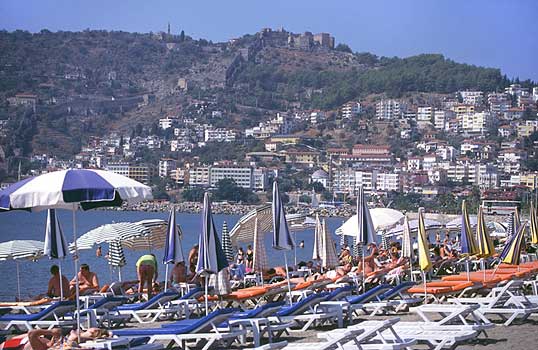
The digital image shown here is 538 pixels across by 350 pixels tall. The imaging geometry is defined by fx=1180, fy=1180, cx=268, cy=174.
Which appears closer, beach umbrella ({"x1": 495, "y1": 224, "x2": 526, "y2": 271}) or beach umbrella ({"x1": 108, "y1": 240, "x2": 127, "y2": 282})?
beach umbrella ({"x1": 495, "y1": 224, "x2": 526, "y2": 271})

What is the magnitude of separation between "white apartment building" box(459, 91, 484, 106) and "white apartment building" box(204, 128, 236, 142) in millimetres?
39788

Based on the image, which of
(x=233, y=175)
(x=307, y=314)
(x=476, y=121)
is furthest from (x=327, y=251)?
(x=476, y=121)

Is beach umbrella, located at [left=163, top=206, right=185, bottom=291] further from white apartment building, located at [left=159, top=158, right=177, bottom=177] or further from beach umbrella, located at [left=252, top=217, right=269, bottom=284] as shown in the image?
white apartment building, located at [left=159, top=158, right=177, bottom=177]

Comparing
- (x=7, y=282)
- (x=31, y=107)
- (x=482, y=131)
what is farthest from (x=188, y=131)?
(x=7, y=282)

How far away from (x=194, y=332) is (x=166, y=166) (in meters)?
154

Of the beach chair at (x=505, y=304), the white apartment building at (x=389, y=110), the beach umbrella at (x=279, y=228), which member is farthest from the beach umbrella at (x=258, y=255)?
the white apartment building at (x=389, y=110)

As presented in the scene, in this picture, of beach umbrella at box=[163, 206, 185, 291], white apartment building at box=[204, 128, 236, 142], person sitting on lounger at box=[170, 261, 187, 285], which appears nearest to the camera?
beach umbrella at box=[163, 206, 185, 291]

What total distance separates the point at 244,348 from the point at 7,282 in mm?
20232

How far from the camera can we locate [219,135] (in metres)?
190

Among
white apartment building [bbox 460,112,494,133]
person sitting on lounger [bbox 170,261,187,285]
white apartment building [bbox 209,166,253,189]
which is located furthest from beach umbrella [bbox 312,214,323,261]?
white apartment building [bbox 460,112,494,133]

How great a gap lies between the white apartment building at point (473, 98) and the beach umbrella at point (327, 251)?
590ft

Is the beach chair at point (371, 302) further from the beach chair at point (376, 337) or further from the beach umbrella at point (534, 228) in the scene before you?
the beach umbrella at point (534, 228)

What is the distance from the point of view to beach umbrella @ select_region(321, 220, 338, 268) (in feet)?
56.2

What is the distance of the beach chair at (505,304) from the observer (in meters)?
11.7
